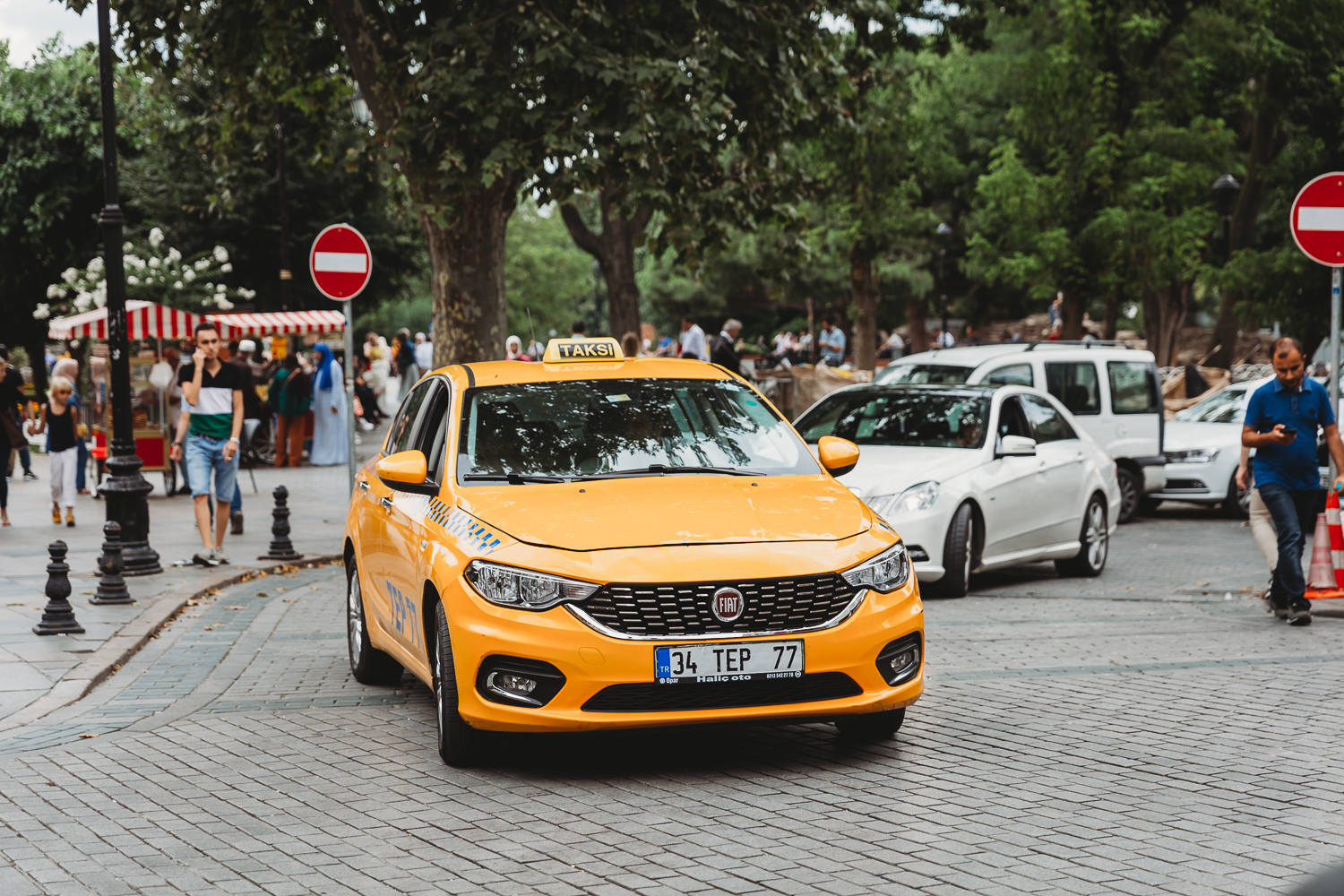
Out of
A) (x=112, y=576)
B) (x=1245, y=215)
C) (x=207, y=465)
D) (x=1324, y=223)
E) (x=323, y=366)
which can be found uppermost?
(x=1245, y=215)

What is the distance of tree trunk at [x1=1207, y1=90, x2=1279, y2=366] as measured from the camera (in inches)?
1204

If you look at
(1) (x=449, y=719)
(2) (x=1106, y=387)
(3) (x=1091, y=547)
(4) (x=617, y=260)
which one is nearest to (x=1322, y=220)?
(3) (x=1091, y=547)

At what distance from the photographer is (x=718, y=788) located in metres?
5.76

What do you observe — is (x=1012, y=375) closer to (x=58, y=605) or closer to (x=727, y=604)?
(x=58, y=605)

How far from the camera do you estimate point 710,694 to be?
5.69 metres

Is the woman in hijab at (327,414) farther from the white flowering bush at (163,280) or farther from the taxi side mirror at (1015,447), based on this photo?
the taxi side mirror at (1015,447)

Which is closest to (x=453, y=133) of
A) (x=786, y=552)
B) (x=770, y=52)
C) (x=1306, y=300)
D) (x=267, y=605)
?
(x=770, y=52)

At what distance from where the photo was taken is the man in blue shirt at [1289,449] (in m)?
9.80

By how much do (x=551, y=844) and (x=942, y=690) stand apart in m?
3.12

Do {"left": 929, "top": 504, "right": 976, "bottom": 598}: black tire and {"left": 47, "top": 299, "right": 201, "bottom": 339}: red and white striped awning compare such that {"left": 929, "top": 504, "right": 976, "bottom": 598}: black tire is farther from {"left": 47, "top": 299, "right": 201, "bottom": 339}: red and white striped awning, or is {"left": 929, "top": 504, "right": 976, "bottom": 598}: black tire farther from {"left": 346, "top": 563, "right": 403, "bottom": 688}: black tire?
{"left": 47, "top": 299, "right": 201, "bottom": 339}: red and white striped awning

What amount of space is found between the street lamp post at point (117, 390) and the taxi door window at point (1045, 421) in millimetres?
7094

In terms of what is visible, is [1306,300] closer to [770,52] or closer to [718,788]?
[770,52]

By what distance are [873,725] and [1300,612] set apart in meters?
4.69

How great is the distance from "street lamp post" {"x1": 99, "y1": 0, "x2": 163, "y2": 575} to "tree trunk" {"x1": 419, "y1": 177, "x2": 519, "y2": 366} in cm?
414
